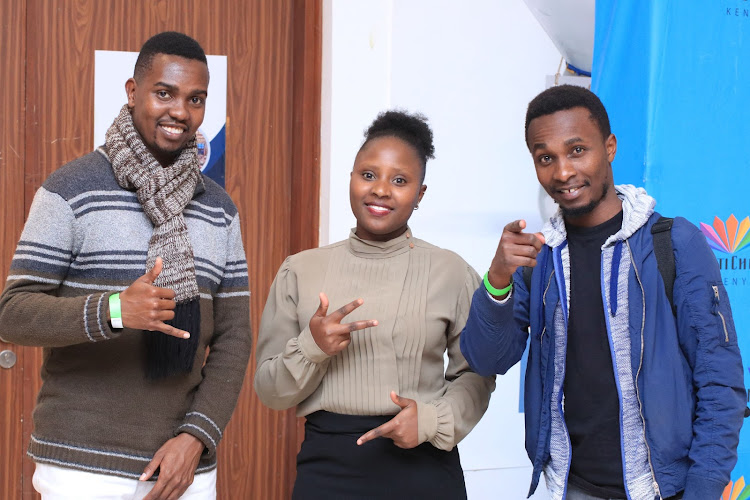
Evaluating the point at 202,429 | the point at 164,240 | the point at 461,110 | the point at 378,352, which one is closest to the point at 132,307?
the point at 164,240

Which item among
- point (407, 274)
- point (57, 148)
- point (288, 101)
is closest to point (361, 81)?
point (288, 101)

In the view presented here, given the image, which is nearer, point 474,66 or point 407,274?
point 407,274

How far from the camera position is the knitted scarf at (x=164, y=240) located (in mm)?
1820

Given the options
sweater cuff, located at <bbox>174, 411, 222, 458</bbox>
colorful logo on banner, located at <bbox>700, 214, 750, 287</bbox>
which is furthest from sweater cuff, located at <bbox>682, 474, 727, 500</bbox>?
sweater cuff, located at <bbox>174, 411, 222, 458</bbox>

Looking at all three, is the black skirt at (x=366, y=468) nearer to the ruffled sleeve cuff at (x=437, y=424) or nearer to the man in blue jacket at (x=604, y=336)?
the ruffled sleeve cuff at (x=437, y=424)

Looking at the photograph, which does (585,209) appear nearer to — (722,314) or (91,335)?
(722,314)

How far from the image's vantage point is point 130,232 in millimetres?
1825

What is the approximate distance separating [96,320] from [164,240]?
256 millimetres

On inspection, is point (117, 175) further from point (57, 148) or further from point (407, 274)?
point (57, 148)

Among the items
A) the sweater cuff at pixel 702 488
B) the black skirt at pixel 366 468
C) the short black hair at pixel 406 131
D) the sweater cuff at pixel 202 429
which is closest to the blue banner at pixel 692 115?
the short black hair at pixel 406 131

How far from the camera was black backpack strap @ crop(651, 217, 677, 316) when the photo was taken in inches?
70.7

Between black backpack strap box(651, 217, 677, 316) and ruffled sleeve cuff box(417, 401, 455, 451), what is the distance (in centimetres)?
58

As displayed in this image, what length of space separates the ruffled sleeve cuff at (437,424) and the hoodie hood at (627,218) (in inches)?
19.2

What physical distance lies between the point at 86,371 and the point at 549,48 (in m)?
2.47
